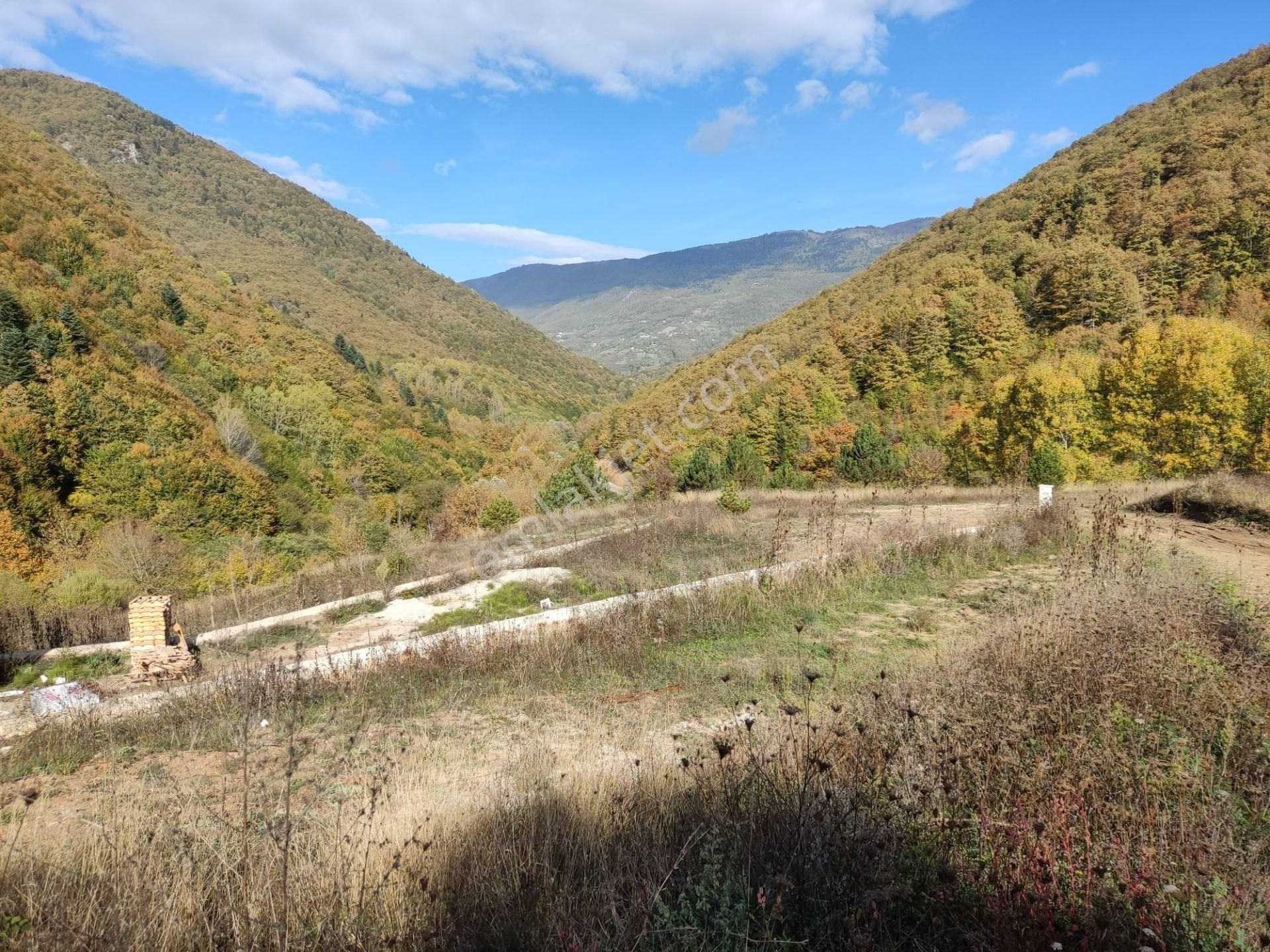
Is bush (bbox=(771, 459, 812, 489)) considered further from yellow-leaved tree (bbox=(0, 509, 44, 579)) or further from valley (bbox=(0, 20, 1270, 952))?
yellow-leaved tree (bbox=(0, 509, 44, 579))

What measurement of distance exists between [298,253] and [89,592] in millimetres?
106321

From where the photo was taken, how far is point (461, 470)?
61.6 metres

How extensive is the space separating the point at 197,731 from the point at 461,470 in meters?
58.2

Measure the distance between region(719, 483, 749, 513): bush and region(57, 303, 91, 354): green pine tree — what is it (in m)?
32.5

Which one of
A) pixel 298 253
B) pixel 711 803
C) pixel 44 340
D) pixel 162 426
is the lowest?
pixel 711 803

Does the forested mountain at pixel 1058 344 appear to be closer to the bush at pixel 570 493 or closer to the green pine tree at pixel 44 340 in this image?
the bush at pixel 570 493

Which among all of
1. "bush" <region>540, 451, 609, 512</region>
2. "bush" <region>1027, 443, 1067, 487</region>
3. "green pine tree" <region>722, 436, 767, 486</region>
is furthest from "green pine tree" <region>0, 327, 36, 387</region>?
"bush" <region>1027, 443, 1067, 487</region>

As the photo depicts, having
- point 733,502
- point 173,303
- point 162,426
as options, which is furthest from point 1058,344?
point 173,303

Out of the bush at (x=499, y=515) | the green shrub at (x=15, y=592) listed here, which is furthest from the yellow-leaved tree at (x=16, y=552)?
the bush at (x=499, y=515)

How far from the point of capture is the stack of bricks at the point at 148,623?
8.81 metres

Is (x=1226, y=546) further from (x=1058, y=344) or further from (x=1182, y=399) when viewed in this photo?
(x=1058, y=344)

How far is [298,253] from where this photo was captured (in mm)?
102438

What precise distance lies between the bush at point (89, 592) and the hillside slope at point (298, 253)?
6774cm

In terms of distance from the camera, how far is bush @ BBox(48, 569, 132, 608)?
13.7 metres
